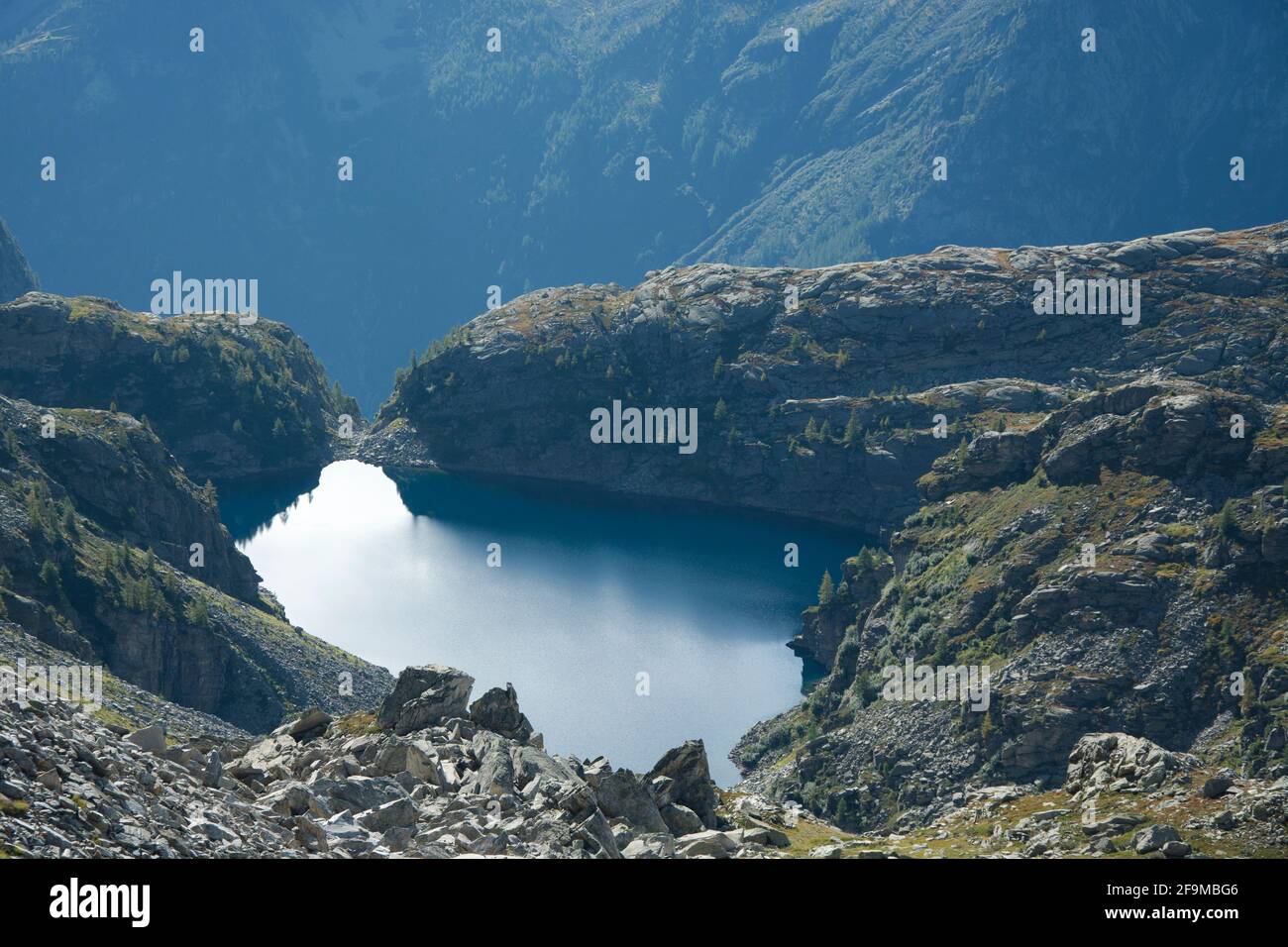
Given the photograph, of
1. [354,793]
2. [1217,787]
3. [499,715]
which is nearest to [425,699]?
[499,715]

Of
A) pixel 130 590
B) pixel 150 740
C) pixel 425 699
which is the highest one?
pixel 130 590

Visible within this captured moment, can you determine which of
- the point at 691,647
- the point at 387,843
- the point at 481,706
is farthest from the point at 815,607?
the point at 387,843

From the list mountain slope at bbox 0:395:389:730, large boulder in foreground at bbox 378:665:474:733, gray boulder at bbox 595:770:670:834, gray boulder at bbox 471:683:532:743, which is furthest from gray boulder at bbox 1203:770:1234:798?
mountain slope at bbox 0:395:389:730

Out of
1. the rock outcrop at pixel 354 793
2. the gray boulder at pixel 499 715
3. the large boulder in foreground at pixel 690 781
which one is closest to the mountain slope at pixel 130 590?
the gray boulder at pixel 499 715

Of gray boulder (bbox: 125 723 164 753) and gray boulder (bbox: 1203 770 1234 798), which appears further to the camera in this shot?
gray boulder (bbox: 1203 770 1234 798)

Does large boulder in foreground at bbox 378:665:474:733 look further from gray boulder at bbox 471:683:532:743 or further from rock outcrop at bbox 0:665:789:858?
gray boulder at bbox 471:683:532:743

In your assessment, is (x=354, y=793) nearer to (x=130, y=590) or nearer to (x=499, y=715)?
(x=499, y=715)
